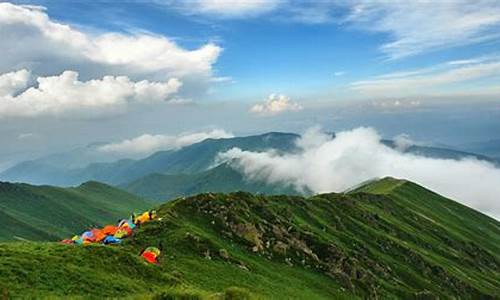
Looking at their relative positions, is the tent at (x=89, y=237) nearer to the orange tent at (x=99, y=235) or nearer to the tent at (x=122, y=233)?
the orange tent at (x=99, y=235)

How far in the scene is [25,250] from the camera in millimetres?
45000

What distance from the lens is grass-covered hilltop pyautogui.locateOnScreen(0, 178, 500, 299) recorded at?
39.3 m

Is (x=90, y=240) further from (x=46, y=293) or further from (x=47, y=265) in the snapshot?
(x=46, y=293)

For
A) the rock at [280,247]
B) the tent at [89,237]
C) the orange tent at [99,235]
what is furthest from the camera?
the rock at [280,247]

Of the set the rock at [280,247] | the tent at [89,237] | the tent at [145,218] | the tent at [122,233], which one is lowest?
the rock at [280,247]

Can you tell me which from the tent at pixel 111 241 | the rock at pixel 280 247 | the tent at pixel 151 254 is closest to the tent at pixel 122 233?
the tent at pixel 111 241

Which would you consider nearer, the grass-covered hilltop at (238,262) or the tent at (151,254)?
the grass-covered hilltop at (238,262)

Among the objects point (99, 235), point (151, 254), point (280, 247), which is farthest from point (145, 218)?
point (280, 247)

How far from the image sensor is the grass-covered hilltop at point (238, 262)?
39281 mm

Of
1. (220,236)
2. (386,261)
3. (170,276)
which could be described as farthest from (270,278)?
(386,261)

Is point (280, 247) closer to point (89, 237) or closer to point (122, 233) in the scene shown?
point (122, 233)

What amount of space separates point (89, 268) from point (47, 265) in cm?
406

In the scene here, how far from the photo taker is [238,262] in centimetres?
7269

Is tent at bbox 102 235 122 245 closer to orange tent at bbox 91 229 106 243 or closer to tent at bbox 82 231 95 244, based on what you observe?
orange tent at bbox 91 229 106 243
